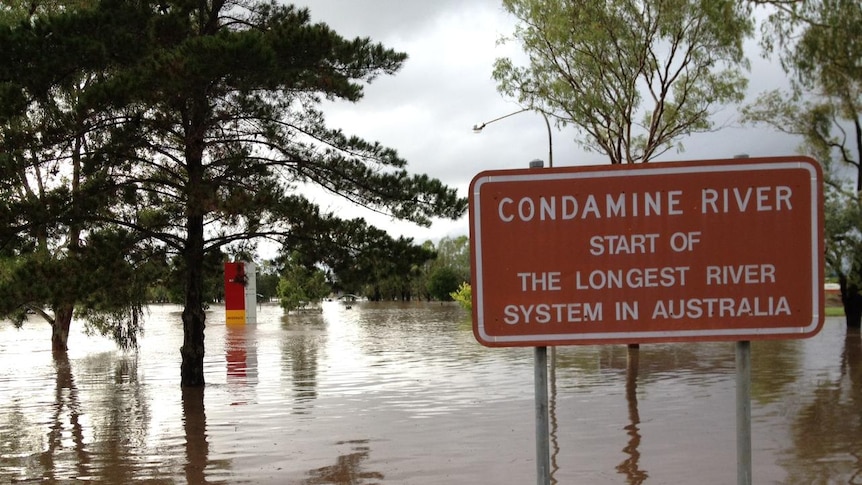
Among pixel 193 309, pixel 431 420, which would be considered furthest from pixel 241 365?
pixel 431 420

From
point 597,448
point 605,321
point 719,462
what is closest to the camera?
point 605,321

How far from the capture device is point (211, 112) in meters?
16.2

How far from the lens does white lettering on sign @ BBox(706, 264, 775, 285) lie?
3682 millimetres

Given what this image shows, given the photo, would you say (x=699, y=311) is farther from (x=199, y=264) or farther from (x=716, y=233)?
(x=199, y=264)

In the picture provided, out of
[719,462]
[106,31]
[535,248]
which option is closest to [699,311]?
[535,248]

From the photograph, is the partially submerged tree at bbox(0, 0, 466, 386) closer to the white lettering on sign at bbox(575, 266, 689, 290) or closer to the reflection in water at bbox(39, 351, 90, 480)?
the reflection in water at bbox(39, 351, 90, 480)

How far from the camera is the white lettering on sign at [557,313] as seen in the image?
3672 millimetres

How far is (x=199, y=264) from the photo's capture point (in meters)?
17.4

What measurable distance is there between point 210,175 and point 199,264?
190 centimetres

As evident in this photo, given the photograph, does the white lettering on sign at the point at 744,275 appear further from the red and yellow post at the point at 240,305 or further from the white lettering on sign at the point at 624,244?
the red and yellow post at the point at 240,305

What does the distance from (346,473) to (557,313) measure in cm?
569

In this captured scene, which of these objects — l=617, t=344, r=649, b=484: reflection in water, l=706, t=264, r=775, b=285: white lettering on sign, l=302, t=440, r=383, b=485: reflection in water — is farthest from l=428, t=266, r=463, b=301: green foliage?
l=706, t=264, r=775, b=285: white lettering on sign

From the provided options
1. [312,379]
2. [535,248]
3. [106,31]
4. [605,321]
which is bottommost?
[312,379]

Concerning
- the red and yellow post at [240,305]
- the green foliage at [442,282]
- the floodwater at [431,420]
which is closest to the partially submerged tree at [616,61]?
the floodwater at [431,420]
